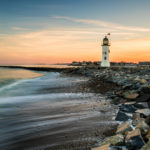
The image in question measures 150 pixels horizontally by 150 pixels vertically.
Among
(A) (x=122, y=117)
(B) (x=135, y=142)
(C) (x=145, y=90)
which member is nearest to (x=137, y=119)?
(A) (x=122, y=117)

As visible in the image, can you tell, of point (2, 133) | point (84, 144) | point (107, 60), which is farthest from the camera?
point (107, 60)

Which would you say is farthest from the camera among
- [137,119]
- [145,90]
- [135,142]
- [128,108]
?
[145,90]

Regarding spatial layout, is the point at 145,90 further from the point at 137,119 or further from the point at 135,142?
the point at 135,142

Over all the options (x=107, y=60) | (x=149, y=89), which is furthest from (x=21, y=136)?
(x=107, y=60)

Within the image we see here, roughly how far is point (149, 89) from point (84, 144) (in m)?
5.74

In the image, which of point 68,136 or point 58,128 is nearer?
point 68,136

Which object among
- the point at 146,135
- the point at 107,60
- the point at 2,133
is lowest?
the point at 2,133

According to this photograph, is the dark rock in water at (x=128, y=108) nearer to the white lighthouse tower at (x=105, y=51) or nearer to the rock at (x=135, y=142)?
the rock at (x=135, y=142)

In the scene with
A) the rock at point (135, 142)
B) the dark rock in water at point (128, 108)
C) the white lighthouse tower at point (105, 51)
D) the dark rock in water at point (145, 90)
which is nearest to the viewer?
the rock at point (135, 142)

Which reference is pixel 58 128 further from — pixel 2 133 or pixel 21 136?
pixel 2 133

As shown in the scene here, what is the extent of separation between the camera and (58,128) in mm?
4426

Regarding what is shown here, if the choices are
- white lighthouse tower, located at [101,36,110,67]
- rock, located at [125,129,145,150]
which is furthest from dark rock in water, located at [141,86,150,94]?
white lighthouse tower, located at [101,36,110,67]

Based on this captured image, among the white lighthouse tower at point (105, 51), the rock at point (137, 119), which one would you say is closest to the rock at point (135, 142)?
the rock at point (137, 119)

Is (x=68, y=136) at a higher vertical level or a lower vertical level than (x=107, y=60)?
lower
